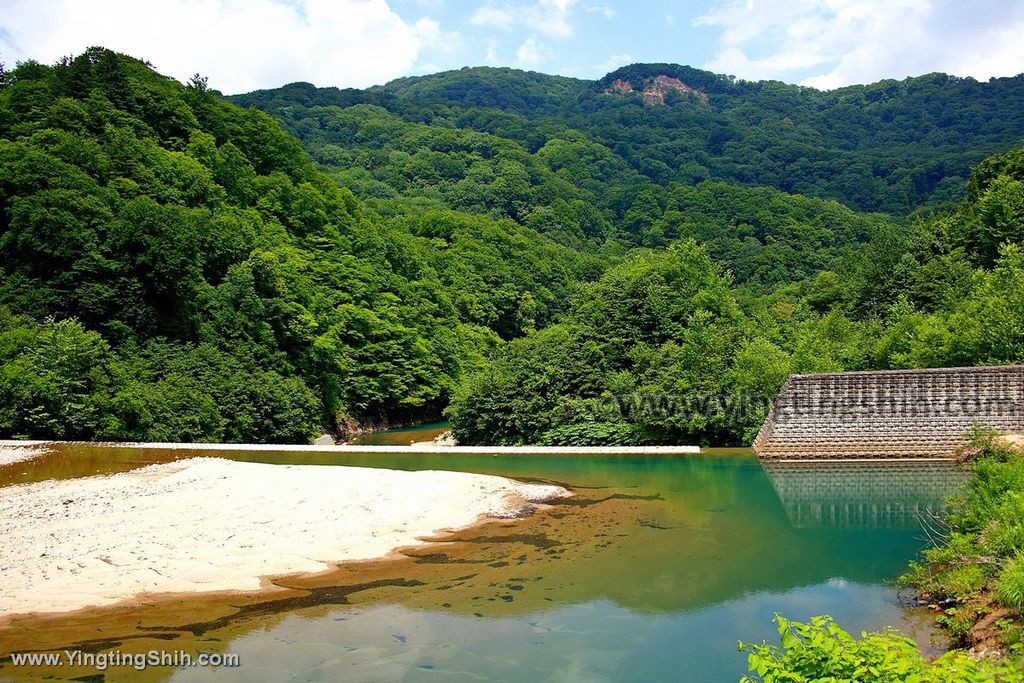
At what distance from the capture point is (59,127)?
44500mm

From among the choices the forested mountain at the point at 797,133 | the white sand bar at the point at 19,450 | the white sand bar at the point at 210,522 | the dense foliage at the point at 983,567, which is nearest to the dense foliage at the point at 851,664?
the dense foliage at the point at 983,567

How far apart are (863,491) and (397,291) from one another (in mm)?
43968

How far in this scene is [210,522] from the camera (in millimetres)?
14656

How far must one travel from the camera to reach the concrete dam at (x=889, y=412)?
66.1 ft

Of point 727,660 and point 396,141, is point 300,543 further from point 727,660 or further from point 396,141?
point 396,141

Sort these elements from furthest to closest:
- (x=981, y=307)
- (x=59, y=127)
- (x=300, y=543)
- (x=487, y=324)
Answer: (x=487, y=324) < (x=59, y=127) < (x=981, y=307) < (x=300, y=543)

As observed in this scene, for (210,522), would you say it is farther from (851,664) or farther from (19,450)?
(851,664)

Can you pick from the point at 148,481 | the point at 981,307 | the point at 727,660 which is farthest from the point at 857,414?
the point at 148,481

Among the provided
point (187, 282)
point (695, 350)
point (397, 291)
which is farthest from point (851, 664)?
point (397, 291)

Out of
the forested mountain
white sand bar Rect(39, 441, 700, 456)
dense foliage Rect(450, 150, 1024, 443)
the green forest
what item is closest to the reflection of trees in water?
white sand bar Rect(39, 441, 700, 456)

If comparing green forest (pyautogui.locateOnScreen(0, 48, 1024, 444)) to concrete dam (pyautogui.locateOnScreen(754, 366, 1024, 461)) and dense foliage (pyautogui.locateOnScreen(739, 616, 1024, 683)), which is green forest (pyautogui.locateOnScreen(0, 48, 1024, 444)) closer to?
concrete dam (pyautogui.locateOnScreen(754, 366, 1024, 461))

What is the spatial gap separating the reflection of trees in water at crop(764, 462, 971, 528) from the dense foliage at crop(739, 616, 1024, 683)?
8.80m

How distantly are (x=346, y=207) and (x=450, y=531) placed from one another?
5428 centimetres

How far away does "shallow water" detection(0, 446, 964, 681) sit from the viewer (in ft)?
31.5
